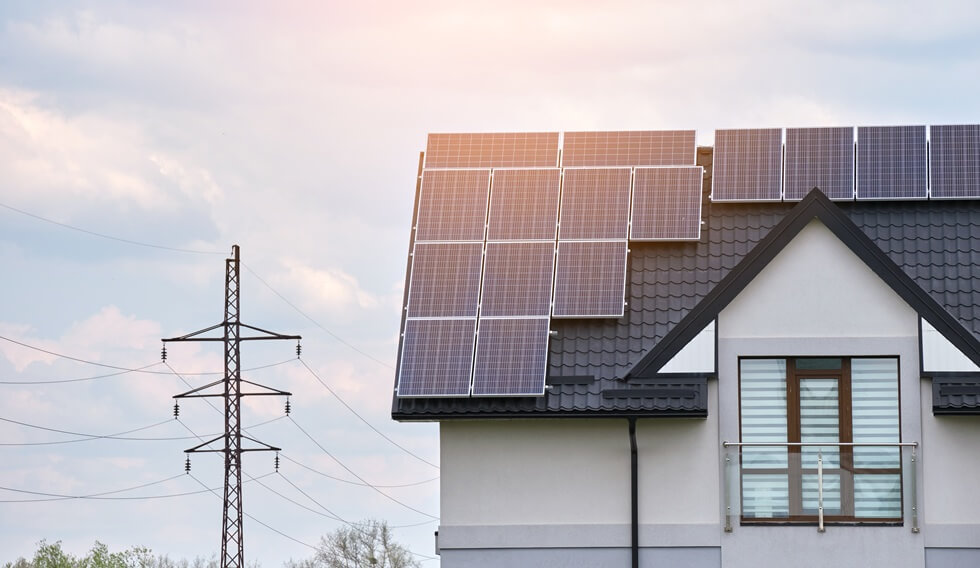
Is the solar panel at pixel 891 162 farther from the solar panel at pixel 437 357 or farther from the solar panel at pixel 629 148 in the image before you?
the solar panel at pixel 437 357

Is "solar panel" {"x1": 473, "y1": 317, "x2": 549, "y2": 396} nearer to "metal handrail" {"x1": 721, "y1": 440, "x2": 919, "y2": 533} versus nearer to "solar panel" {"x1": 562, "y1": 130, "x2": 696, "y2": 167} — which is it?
"metal handrail" {"x1": 721, "y1": 440, "x2": 919, "y2": 533}

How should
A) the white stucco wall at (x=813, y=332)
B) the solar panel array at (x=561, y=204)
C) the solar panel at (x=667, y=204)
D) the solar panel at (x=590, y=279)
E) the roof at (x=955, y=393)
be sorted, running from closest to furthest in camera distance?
the roof at (x=955, y=393) → the white stucco wall at (x=813, y=332) → the solar panel array at (x=561, y=204) → the solar panel at (x=590, y=279) → the solar panel at (x=667, y=204)

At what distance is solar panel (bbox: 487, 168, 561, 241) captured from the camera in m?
22.9

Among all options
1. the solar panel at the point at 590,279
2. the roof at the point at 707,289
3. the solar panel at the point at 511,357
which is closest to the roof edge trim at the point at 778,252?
the roof at the point at 707,289

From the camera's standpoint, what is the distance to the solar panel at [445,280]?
72.7ft

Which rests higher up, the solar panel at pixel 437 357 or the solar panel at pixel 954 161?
the solar panel at pixel 954 161

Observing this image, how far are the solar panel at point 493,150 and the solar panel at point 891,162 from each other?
5029mm

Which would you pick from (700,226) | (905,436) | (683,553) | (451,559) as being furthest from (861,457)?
(451,559)

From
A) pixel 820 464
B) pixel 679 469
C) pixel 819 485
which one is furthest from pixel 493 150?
pixel 819 485

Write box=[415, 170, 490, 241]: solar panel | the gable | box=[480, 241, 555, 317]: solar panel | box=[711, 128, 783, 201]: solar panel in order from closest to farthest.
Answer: the gable
box=[480, 241, 555, 317]: solar panel
box=[415, 170, 490, 241]: solar panel
box=[711, 128, 783, 201]: solar panel

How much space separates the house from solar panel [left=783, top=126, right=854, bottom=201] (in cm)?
109

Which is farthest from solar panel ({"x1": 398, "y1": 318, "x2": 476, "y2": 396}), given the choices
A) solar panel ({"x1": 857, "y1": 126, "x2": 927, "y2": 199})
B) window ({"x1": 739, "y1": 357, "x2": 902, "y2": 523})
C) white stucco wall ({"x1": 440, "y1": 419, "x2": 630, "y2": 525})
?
solar panel ({"x1": 857, "y1": 126, "x2": 927, "y2": 199})

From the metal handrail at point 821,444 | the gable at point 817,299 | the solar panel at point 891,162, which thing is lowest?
the metal handrail at point 821,444

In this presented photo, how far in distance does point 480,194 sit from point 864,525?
7835mm
